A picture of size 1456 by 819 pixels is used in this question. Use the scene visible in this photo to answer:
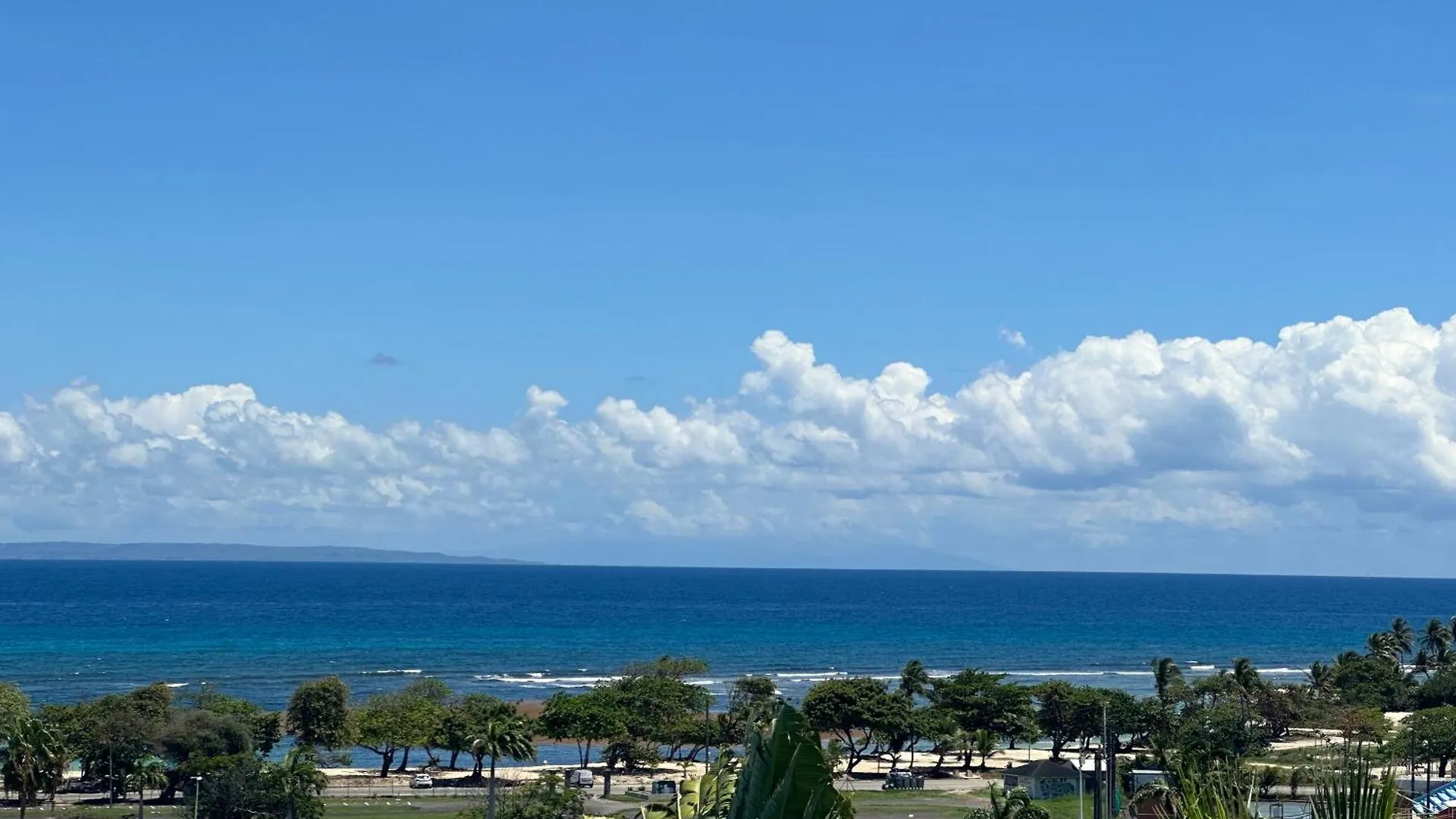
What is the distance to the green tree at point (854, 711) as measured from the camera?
265 feet

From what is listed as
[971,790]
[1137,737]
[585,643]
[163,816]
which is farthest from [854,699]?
[585,643]

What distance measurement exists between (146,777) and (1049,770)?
131ft

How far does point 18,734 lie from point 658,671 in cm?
4689

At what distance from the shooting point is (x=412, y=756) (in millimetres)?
88250

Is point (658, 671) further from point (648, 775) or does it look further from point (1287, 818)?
point (1287, 818)

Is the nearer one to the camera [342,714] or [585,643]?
[342,714]

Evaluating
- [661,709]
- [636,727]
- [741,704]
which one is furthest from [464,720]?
[741,704]

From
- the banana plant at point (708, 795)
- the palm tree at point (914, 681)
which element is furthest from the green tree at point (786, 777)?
the palm tree at point (914, 681)

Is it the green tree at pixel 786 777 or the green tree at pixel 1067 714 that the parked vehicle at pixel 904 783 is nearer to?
the green tree at pixel 1067 714

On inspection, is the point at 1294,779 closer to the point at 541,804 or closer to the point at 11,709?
the point at 541,804

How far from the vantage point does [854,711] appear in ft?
265

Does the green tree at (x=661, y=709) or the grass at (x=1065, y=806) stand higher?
the green tree at (x=661, y=709)

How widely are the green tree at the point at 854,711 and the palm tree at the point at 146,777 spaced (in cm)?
3233

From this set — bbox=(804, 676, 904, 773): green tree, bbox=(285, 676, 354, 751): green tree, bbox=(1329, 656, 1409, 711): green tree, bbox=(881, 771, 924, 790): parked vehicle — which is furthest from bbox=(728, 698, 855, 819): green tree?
bbox=(1329, 656, 1409, 711): green tree
